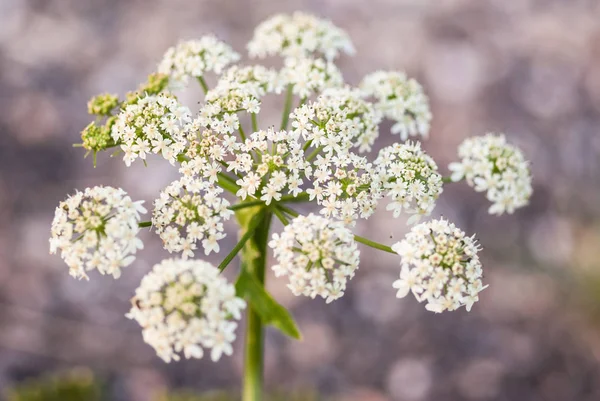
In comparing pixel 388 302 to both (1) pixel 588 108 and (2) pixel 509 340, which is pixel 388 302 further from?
(1) pixel 588 108

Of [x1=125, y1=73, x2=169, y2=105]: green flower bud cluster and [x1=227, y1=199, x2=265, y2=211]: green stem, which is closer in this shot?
[x1=227, y1=199, x2=265, y2=211]: green stem

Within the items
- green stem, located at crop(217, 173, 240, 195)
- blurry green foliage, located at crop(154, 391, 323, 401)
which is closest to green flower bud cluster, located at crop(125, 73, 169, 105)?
green stem, located at crop(217, 173, 240, 195)

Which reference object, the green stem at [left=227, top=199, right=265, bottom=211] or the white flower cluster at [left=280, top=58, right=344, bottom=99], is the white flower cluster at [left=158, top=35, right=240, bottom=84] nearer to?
the white flower cluster at [left=280, top=58, right=344, bottom=99]

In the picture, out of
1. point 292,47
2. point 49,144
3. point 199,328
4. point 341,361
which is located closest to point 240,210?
point 199,328

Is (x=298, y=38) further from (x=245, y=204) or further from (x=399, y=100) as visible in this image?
(x=245, y=204)

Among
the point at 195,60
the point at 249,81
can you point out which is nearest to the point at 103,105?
the point at 195,60

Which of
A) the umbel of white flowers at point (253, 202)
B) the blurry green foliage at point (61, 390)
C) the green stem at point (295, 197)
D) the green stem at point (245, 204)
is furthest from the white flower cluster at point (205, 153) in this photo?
the blurry green foliage at point (61, 390)

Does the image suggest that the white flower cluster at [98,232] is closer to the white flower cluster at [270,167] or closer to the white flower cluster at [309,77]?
the white flower cluster at [270,167]
